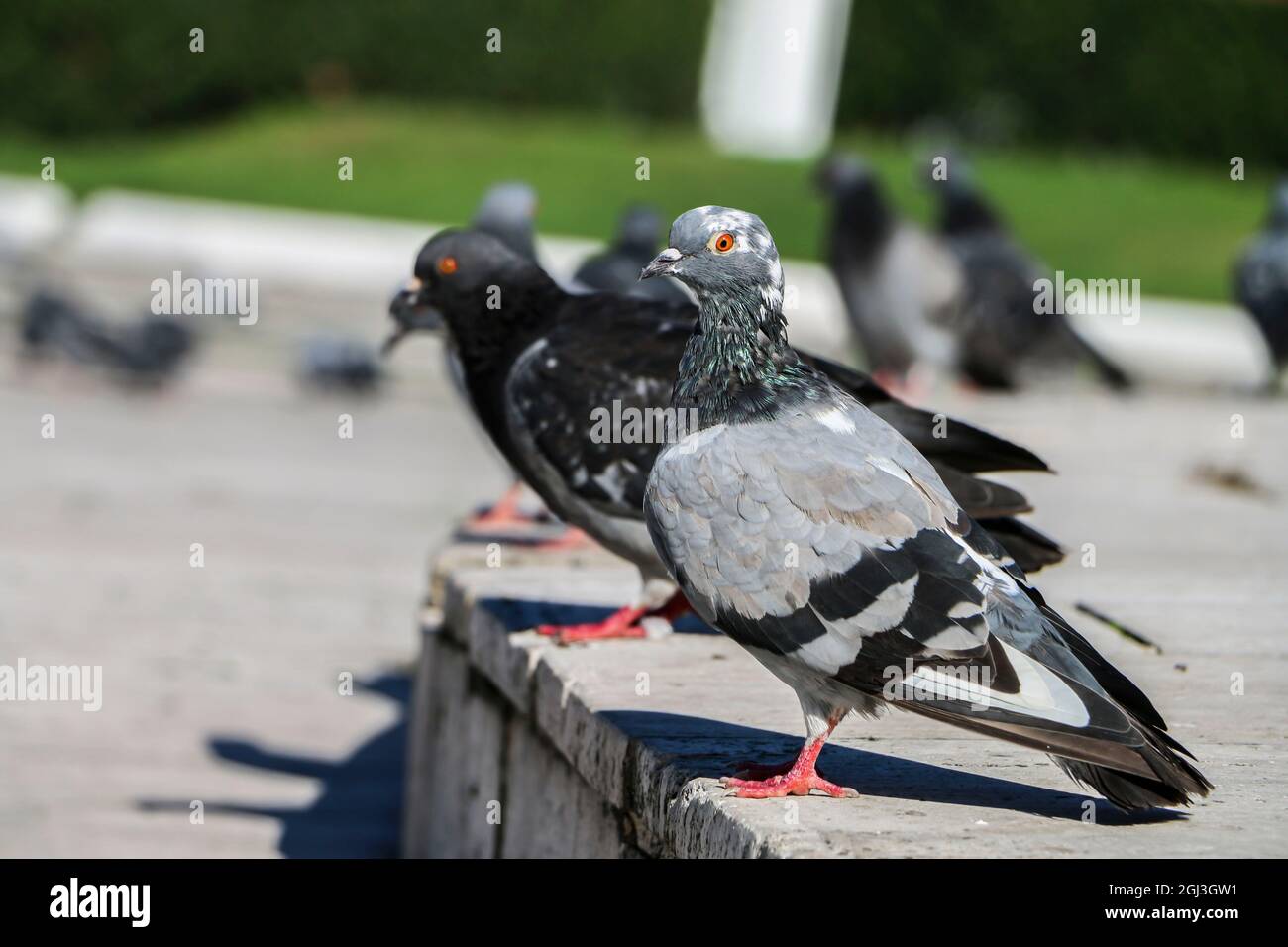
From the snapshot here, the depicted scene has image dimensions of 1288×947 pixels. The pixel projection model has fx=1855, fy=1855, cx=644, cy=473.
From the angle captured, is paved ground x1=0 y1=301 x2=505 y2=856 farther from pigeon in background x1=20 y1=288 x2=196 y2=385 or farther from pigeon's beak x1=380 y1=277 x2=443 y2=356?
pigeon's beak x1=380 y1=277 x2=443 y2=356

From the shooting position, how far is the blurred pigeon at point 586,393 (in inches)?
164

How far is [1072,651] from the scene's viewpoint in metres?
2.99

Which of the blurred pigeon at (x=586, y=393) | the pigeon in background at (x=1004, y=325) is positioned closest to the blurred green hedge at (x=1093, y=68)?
the pigeon in background at (x=1004, y=325)

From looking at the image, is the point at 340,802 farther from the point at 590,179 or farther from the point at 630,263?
the point at 590,179

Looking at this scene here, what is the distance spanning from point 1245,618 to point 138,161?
58.3ft

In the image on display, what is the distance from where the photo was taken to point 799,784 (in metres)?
3.12

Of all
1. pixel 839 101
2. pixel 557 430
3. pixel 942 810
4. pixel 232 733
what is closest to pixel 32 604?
pixel 232 733

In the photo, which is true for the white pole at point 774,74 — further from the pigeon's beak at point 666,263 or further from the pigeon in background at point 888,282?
the pigeon's beak at point 666,263

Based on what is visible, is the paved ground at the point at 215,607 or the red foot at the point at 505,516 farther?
the red foot at the point at 505,516

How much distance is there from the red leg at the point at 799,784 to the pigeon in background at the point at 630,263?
3.92 m

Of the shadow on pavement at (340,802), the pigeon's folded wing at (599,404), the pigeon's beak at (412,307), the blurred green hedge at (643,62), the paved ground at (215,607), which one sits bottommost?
the shadow on pavement at (340,802)

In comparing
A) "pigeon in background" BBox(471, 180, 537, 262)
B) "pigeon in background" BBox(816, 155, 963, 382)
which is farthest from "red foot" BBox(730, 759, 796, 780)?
"pigeon in background" BBox(816, 155, 963, 382)

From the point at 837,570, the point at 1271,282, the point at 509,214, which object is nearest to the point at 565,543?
the point at 509,214
